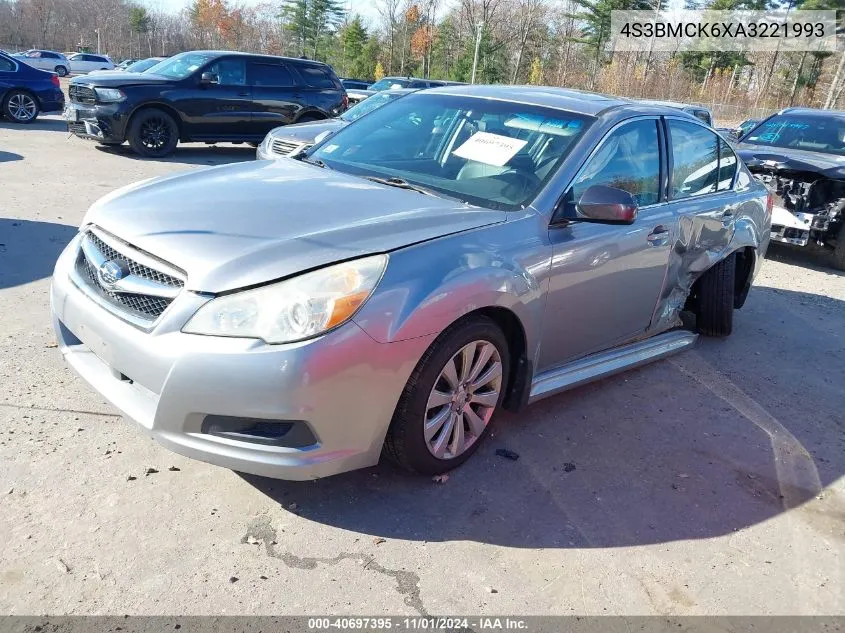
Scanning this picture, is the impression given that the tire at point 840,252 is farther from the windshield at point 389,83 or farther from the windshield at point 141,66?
the windshield at point 389,83

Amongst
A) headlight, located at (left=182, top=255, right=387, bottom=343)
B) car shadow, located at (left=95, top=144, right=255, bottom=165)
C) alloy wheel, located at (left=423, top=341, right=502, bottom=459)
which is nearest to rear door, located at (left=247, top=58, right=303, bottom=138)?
car shadow, located at (left=95, top=144, right=255, bottom=165)

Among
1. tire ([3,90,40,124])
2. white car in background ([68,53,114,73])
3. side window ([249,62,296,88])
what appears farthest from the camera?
white car in background ([68,53,114,73])

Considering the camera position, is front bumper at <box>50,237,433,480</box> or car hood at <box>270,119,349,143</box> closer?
front bumper at <box>50,237,433,480</box>

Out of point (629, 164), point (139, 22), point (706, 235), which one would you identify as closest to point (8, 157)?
point (629, 164)

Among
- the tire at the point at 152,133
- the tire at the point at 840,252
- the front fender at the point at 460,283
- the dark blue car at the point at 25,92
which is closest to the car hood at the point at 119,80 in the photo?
the tire at the point at 152,133

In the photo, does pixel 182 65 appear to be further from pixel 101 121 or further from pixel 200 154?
pixel 101 121

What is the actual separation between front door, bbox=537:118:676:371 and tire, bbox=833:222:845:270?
17.0ft

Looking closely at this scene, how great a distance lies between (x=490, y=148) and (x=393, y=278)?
1381 millimetres

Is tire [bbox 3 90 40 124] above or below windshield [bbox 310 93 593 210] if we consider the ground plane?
below

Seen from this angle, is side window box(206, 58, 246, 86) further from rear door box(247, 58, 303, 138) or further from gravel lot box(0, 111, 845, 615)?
gravel lot box(0, 111, 845, 615)

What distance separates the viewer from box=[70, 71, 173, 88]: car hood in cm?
1100

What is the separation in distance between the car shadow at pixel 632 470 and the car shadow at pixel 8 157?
9.05 m

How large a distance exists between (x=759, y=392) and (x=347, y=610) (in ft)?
11.2

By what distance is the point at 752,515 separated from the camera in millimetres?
3223
